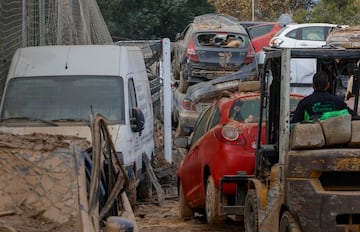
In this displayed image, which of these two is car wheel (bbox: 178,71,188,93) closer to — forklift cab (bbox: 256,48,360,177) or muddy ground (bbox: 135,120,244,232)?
muddy ground (bbox: 135,120,244,232)

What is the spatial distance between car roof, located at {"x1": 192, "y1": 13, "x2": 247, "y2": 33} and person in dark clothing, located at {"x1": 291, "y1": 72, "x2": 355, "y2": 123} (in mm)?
14795

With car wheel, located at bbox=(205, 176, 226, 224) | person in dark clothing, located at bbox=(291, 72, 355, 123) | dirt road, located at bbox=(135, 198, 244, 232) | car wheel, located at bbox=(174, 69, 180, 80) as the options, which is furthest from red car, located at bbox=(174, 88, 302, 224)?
car wheel, located at bbox=(174, 69, 180, 80)

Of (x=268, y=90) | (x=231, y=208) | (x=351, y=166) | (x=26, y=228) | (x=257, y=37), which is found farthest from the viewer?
(x=257, y=37)

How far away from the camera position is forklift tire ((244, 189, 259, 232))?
30.2ft

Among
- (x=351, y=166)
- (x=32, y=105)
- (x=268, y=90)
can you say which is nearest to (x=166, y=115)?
(x=32, y=105)

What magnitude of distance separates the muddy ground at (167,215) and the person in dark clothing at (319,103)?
3.43 metres

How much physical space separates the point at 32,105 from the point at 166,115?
268 inches

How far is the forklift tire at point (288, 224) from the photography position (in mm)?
7703

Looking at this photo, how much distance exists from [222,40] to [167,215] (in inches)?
381

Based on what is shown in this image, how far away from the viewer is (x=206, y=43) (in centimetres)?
2288

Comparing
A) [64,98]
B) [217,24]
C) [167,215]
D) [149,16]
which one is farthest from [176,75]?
[149,16]

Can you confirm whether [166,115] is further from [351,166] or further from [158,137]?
[351,166]

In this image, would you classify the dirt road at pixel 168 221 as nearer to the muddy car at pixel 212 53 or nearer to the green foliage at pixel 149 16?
the muddy car at pixel 212 53

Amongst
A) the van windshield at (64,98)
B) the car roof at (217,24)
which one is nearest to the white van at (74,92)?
the van windshield at (64,98)
